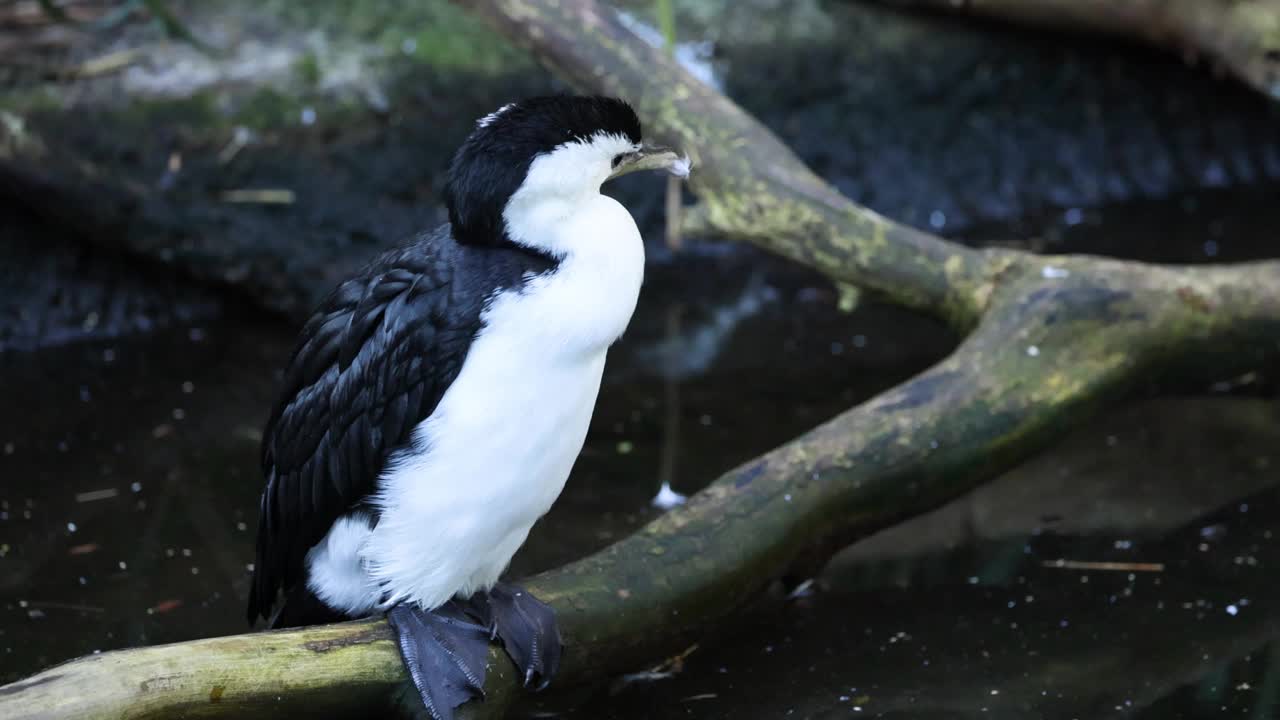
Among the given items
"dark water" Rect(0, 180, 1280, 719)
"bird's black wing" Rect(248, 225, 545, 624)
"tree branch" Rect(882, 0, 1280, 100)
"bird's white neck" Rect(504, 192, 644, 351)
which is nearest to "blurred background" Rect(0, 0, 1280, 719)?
"dark water" Rect(0, 180, 1280, 719)

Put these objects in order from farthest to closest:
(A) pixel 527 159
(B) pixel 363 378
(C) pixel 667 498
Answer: (C) pixel 667 498 < (B) pixel 363 378 < (A) pixel 527 159

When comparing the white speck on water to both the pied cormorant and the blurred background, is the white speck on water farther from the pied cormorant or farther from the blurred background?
the pied cormorant

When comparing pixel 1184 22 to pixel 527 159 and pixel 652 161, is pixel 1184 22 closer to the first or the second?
pixel 652 161

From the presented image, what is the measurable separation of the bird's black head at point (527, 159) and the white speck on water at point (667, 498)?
1.39 metres

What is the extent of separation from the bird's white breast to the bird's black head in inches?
2.7

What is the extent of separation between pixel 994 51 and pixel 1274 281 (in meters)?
2.45

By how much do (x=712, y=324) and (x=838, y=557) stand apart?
61.2 inches

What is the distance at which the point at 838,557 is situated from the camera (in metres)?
3.29

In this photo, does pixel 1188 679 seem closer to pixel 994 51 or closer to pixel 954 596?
pixel 954 596

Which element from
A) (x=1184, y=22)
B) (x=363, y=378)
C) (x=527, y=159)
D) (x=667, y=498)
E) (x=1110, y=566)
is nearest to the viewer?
(x=527, y=159)

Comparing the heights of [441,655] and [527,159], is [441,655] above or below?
below

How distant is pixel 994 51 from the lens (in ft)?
18.5

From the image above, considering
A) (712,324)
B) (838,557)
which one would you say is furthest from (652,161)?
(712,324)

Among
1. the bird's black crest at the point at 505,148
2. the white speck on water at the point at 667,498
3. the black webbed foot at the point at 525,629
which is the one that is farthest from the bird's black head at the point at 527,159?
the white speck on water at the point at 667,498
